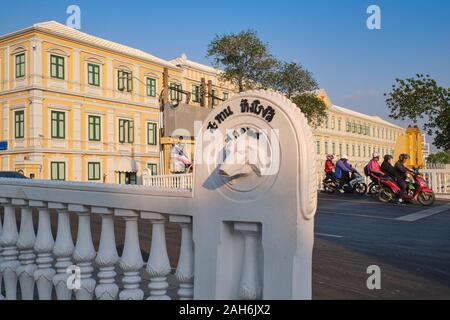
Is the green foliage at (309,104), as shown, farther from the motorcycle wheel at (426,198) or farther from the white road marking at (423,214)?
the white road marking at (423,214)

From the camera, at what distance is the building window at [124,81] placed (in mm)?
33469

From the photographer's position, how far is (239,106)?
1.92 m

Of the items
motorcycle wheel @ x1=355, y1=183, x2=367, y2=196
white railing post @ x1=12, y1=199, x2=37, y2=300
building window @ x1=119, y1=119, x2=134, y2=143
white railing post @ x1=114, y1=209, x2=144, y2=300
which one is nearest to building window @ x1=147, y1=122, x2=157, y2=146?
building window @ x1=119, y1=119, x2=134, y2=143

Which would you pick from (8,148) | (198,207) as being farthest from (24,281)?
(8,148)

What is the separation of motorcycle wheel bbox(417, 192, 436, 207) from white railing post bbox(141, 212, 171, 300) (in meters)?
11.5

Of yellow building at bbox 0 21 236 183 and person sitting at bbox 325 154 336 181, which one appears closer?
person sitting at bbox 325 154 336 181

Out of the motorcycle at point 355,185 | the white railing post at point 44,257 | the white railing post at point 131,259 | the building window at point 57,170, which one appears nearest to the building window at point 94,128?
the building window at point 57,170

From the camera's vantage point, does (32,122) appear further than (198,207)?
Yes

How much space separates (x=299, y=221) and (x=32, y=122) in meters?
28.8

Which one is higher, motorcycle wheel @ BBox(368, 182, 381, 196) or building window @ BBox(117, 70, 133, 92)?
building window @ BBox(117, 70, 133, 92)

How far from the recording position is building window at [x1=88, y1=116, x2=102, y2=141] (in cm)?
3142

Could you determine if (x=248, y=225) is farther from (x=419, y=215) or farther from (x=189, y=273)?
(x=419, y=215)

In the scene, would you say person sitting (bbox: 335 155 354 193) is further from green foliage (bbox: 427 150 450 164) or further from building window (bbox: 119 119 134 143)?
green foliage (bbox: 427 150 450 164)
